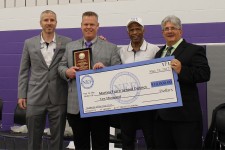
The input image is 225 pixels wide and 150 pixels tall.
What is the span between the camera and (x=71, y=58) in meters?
3.16

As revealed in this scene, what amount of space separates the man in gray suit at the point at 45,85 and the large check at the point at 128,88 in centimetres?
32

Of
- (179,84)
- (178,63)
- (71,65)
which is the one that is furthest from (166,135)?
(71,65)

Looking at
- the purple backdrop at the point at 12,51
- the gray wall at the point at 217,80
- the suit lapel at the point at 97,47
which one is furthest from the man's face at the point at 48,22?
the gray wall at the point at 217,80

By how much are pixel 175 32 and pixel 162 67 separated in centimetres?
32

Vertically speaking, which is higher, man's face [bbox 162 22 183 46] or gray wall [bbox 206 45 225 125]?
man's face [bbox 162 22 183 46]

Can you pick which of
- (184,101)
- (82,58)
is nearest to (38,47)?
(82,58)

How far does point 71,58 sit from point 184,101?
114cm

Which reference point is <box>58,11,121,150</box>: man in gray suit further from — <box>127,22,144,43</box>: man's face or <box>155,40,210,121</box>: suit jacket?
<box>155,40,210,121</box>: suit jacket

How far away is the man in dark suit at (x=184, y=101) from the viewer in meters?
2.65

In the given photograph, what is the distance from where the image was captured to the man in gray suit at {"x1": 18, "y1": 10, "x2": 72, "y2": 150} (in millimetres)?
3279

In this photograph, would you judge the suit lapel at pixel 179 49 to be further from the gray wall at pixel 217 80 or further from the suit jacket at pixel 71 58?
the gray wall at pixel 217 80

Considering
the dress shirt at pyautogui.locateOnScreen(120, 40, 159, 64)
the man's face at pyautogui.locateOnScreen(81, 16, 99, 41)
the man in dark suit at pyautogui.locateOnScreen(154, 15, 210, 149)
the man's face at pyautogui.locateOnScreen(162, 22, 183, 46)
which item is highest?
the man's face at pyautogui.locateOnScreen(81, 16, 99, 41)

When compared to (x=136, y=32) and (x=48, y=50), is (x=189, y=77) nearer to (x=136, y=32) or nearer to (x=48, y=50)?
(x=136, y=32)

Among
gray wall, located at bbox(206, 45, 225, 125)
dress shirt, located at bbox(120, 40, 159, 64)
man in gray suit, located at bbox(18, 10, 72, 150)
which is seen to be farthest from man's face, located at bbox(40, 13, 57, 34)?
gray wall, located at bbox(206, 45, 225, 125)
